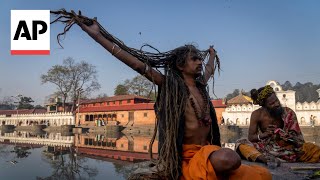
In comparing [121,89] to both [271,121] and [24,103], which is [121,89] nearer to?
[24,103]

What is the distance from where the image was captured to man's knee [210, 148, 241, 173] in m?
1.98

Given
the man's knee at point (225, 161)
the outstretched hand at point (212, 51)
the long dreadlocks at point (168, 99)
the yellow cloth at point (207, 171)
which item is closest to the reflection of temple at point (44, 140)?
the outstretched hand at point (212, 51)

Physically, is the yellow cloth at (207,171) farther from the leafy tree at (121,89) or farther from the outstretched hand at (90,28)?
the leafy tree at (121,89)

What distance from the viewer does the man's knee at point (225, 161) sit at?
1.98 m

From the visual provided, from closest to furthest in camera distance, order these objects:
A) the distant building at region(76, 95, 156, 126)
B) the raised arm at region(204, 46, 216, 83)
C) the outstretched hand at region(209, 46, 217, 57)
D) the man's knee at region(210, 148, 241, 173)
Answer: the man's knee at region(210, 148, 241, 173) → the raised arm at region(204, 46, 216, 83) → the outstretched hand at region(209, 46, 217, 57) → the distant building at region(76, 95, 156, 126)

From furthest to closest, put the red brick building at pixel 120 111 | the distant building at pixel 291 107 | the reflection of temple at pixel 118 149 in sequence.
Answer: the red brick building at pixel 120 111
the distant building at pixel 291 107
the reflection of temple at pixel 118 149

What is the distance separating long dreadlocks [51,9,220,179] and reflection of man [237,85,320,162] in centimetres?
192

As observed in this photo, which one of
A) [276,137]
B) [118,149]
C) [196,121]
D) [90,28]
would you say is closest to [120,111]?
[118,149]

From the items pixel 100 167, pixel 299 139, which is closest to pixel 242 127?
pixel 100 167

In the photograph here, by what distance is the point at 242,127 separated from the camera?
2991 centimetres

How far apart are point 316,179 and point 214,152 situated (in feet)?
5.37

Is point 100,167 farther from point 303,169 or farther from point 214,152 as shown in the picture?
point 214,152

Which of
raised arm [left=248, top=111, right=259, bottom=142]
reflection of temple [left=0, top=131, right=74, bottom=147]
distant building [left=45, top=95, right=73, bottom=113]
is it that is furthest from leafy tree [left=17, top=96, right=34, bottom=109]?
raised arm [left=248, top=111, right=259, bottom=142]

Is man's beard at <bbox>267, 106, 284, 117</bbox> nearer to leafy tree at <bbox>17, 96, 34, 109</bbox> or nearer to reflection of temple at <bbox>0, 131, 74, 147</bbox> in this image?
reflection of temple at <bbox>0, 131, 74, 147</bbox>
